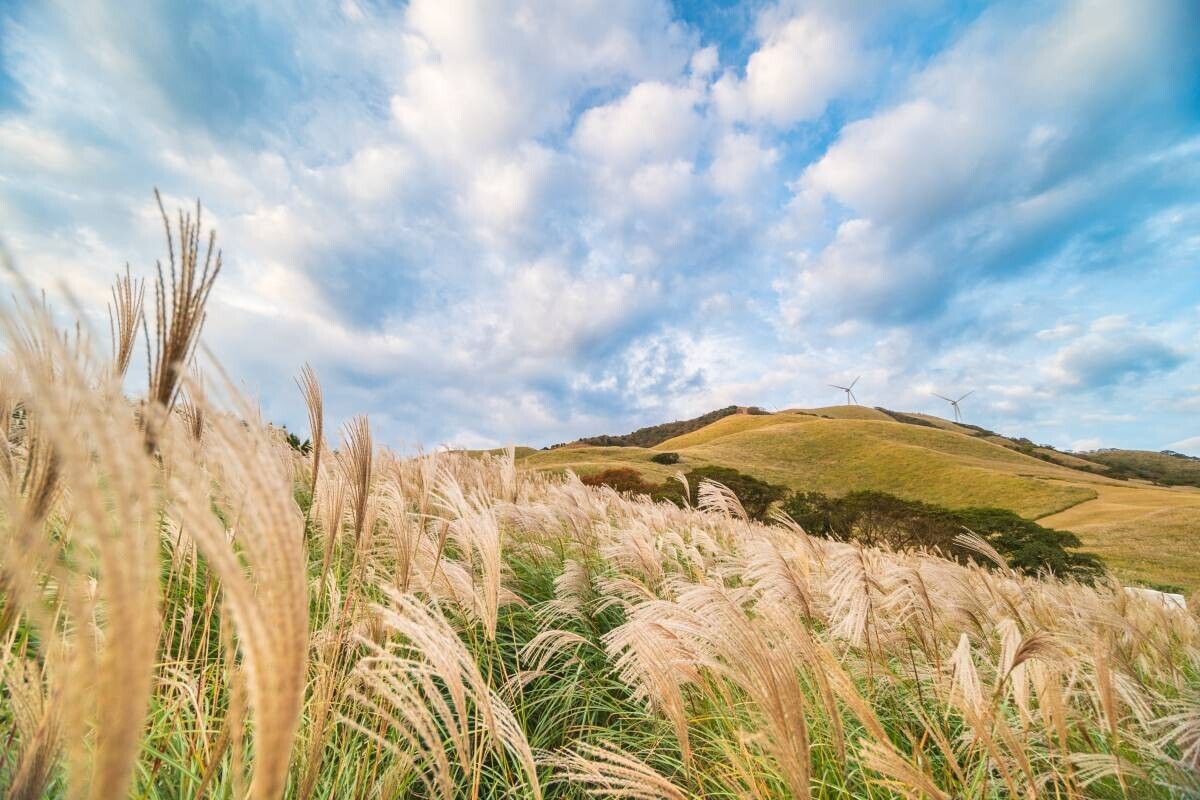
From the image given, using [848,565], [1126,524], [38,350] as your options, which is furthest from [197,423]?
[1126,524]

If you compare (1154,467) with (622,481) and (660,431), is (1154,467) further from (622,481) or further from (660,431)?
(622,481)

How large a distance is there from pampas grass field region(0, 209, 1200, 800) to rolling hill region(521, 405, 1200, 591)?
77.6 ft

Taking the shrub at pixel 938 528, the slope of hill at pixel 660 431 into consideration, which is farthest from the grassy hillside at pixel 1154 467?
the shrub at pixel 938 528

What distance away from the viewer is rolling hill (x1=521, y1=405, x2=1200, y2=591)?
2786cm

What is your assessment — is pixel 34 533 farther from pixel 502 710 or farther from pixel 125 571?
pixel 502 710

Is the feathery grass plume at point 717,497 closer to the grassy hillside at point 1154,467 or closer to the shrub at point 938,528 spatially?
the shrub at point 938,528

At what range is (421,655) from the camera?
274cm

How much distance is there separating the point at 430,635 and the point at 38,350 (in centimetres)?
97

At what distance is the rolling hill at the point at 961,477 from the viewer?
91.4 feet

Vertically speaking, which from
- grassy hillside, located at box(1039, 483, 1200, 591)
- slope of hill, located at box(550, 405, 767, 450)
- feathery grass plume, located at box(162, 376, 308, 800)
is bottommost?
grassy hillside, located at box(1039, 483, 1200, 591)

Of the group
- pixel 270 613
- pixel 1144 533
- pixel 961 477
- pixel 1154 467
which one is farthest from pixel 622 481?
pixel 1154 467

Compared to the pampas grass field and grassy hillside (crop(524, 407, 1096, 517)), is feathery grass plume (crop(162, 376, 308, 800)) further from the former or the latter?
grassy hillside (crop(524, 407, 1096, 517))

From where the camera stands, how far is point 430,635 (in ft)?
4.39

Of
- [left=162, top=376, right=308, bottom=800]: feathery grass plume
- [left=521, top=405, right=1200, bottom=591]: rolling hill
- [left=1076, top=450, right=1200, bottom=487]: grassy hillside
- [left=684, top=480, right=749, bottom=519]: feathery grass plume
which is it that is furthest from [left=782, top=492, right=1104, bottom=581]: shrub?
[left=1076, top=450, right=1200, bottom=487]: grassy hillside
